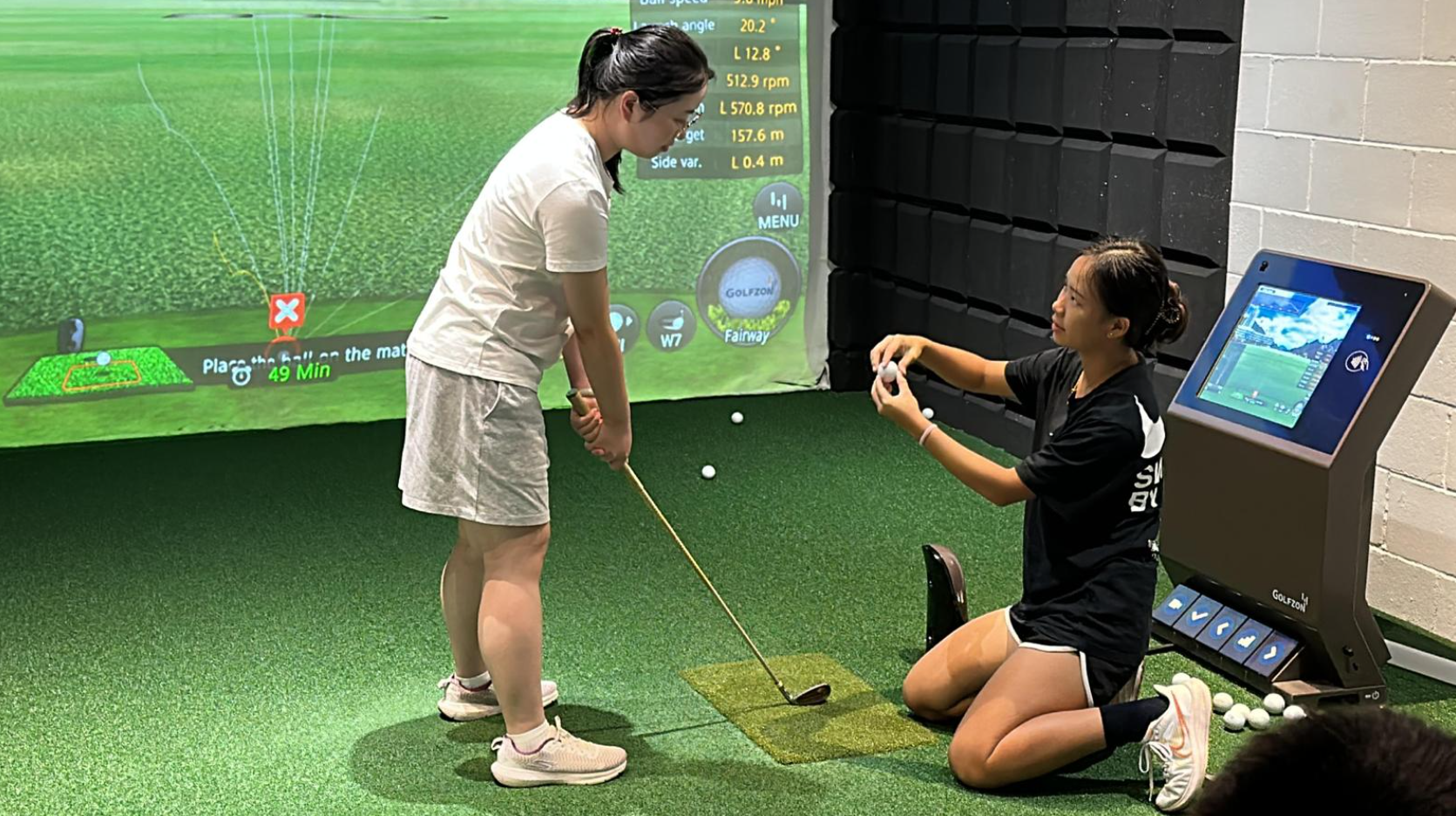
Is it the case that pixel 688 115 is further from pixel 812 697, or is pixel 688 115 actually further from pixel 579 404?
pixel 812 697

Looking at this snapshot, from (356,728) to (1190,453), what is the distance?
1.68 m

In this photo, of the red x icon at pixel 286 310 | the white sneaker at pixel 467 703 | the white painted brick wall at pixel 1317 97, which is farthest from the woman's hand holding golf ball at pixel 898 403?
the red x icon at pixel 286 310

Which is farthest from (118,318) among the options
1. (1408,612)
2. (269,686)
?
(1408,612)

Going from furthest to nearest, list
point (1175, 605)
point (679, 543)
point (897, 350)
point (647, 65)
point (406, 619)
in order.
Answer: point (406, 619), point (1175, 605), point (679, 543), point (897, 350), point (647, 65)

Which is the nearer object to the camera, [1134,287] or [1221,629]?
[1134,287]

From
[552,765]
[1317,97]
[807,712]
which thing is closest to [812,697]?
[807,712]

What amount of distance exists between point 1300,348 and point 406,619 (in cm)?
191

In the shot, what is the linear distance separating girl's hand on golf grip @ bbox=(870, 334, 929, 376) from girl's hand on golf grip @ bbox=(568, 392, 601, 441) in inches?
18.5

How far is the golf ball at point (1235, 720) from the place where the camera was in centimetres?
291

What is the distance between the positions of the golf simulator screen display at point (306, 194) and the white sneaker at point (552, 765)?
2.95 metres

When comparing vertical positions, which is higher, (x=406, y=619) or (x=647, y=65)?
(x=647, y=65)

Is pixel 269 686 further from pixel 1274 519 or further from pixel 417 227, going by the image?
pixel 417 227

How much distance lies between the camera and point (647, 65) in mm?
2500

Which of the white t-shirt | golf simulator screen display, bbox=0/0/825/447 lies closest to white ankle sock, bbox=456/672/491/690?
the white t-shirt
